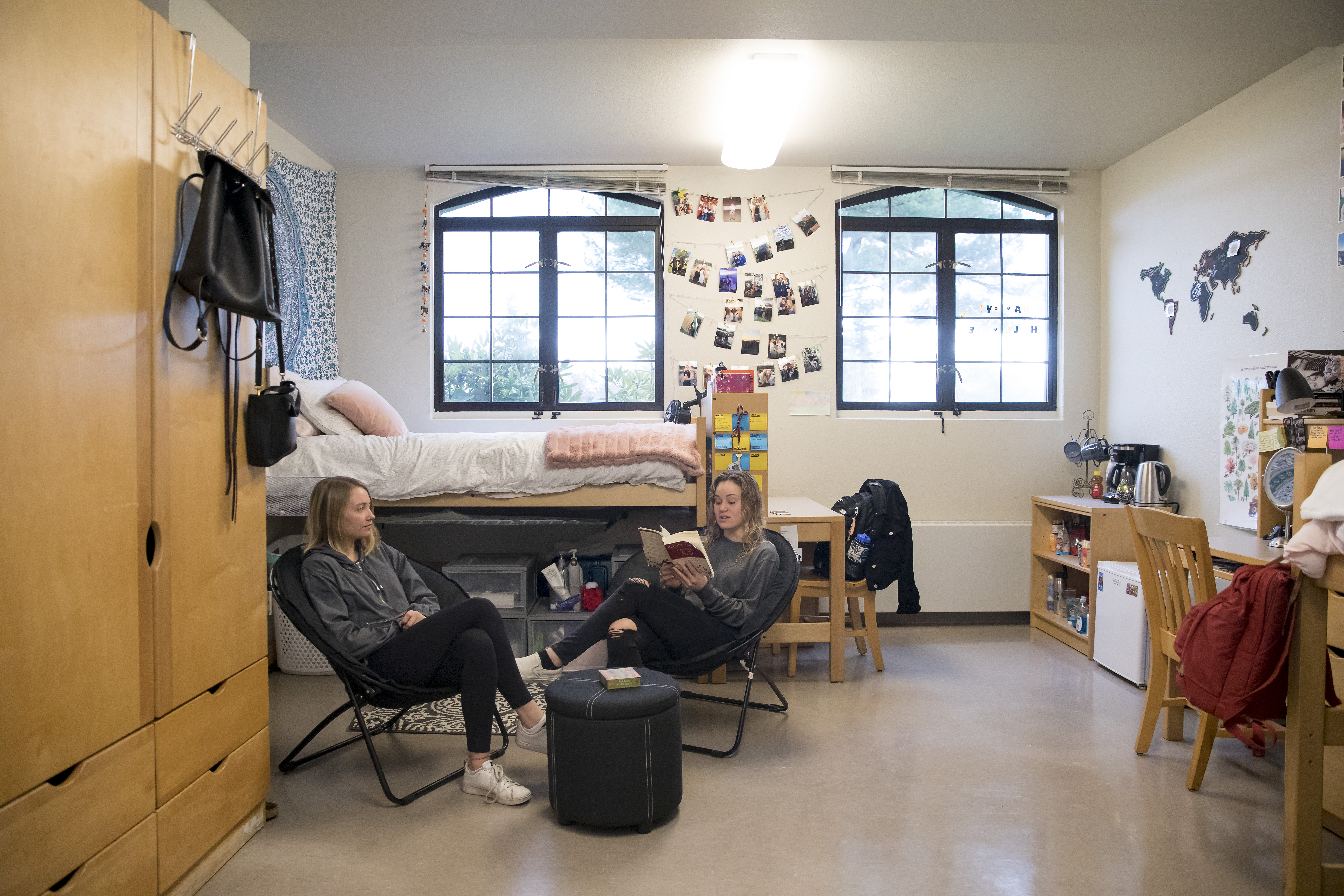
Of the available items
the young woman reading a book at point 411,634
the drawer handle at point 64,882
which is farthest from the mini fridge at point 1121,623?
the drawer handle at point 64,882

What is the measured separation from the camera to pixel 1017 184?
489 cm

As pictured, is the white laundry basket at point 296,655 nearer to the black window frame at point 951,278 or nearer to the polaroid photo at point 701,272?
the polaroid photo at point 701,272

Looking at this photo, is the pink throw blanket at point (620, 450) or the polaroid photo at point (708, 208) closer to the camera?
the pink throw blanket at point (620, 450)

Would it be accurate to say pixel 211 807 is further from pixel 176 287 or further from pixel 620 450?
pixel 620 450

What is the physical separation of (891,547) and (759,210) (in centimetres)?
223

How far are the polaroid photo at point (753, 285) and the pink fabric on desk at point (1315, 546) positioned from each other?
331 centimetres

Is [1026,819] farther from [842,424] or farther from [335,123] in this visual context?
[335,123]

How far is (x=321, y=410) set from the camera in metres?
3.73

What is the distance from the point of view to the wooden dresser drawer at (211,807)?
6.05 ft

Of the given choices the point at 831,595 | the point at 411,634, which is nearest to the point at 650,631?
the point at 411,634

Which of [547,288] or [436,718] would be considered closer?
[436,718]

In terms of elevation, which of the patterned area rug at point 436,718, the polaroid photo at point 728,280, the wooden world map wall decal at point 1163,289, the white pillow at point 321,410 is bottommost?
the patterned area rug at point 436,718

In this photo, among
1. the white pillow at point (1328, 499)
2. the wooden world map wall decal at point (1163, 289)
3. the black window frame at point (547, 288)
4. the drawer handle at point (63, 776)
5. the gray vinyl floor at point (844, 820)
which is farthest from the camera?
the black window frame at point (547, 288)

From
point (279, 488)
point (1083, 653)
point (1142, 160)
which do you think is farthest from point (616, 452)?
point (1142, 160)
